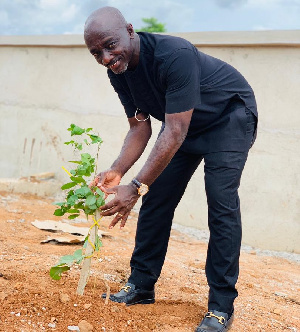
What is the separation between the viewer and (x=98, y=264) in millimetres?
3904

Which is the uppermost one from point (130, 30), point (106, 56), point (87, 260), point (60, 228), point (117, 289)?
point (130, 30)

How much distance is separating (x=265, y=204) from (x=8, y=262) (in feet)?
10.8

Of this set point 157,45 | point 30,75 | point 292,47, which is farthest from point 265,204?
point 30,75

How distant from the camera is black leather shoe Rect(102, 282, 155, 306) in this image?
3188 millimetres

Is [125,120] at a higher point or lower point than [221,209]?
higher

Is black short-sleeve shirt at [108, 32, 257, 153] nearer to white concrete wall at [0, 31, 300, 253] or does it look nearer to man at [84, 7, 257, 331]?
man at [84, 7, 257, 331]

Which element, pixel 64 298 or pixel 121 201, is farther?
pixel 64 298

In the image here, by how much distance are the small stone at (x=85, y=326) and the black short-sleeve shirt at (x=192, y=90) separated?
3.61ft

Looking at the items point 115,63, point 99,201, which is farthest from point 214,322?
point 115,63

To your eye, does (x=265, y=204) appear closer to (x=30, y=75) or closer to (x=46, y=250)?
(x=46, y=250)

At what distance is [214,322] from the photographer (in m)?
2.93

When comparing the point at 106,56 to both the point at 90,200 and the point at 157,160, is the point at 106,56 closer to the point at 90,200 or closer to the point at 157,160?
the point at 157,160

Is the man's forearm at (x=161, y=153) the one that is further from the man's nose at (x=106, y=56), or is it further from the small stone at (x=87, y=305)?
Answer: the small stone at (x=87, y=305)

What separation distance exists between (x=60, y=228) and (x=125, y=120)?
226 cm
